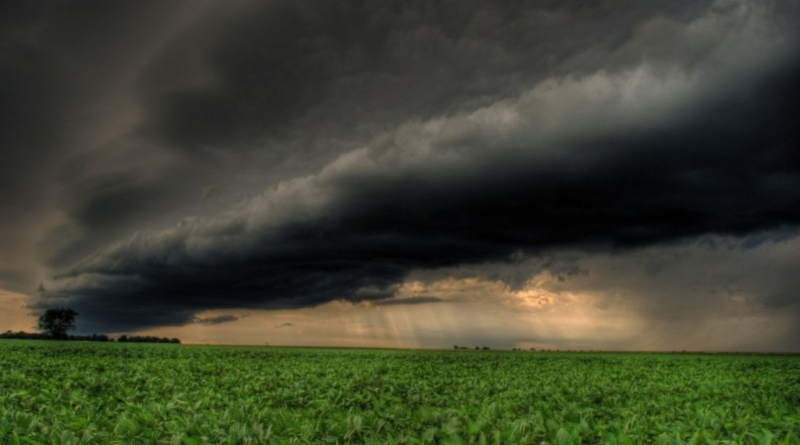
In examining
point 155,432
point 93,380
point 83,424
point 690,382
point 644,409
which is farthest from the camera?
point 690,382

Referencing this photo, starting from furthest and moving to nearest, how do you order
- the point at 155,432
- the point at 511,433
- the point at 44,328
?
1. the point at 44,328
2. the point at 155,432
3. the point at 511,433

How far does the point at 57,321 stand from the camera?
137 metres

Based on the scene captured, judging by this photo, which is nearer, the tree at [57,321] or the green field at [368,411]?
the green field at [368,411]

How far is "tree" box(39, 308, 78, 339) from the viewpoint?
5335 inches

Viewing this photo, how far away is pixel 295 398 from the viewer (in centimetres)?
1377

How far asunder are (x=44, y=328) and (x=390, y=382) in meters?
153

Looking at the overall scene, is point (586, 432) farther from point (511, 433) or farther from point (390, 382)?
point (390, 382)

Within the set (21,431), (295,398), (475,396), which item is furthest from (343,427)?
(475,396)

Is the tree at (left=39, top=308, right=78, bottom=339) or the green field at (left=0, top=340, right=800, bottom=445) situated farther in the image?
the tree at (left=39, top=308, right=78, bottom=339)

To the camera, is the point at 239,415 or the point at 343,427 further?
the point at 239,415

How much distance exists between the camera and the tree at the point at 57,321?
136m

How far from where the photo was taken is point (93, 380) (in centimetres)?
1523

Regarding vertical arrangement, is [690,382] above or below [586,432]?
below

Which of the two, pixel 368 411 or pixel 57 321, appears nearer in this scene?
pixel 368 411
